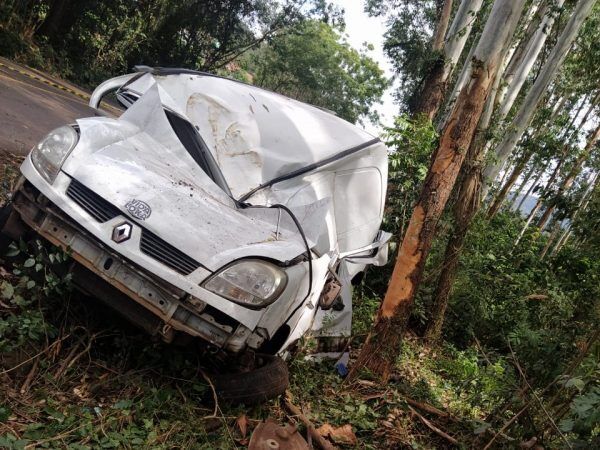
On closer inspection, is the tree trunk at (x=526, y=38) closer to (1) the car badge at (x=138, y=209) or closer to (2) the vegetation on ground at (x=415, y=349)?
(2) the vegetation on ground at (x=415, y=349)

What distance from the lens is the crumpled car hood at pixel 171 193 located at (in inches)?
116

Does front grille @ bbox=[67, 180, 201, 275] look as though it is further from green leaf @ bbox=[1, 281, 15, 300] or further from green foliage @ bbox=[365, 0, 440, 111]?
green foliage @ bbox=[365, 0, 440, 111]

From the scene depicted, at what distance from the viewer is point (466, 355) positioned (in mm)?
6477

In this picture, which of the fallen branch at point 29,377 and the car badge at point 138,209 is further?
the car badge at point 138,209

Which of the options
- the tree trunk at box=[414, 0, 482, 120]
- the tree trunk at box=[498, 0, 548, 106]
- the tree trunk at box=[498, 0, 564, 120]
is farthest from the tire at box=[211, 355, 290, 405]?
the tree trunk at box=[498, 0, 564, 120]

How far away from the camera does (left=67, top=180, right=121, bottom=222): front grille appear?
2.91m

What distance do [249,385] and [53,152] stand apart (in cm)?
186

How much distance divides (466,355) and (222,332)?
449 centimetres

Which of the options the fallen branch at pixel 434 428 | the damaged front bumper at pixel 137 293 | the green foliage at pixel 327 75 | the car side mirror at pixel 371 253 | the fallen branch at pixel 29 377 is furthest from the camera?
the green foliage at pixel 327 75

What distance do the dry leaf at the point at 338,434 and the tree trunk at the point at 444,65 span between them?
11144 millimetres

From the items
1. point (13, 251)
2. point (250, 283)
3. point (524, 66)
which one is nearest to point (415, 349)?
point (250, 283)

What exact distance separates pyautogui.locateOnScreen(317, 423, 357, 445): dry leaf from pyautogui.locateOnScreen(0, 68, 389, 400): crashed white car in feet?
1.84

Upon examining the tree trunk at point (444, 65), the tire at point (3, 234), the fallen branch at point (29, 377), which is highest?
the tree trunk at point (444, 65)

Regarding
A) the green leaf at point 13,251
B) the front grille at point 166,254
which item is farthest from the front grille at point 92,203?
the green leaf at point 13,251
